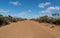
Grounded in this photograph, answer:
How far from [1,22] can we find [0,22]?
0.30 meters

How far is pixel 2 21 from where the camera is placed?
33.4 metres

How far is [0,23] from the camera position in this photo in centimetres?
3198

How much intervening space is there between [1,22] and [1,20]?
596 millimetres

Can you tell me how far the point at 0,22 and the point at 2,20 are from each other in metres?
1.09

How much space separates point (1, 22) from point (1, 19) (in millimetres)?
955

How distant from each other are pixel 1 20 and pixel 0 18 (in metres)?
0.80

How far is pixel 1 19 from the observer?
1315 inches

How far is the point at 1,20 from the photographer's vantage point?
3316cm

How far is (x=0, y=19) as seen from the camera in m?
33.3

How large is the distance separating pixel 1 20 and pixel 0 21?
1.47 feet

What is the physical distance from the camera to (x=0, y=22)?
32.7m

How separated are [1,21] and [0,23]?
3.70 ft

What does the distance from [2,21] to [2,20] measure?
326 mm

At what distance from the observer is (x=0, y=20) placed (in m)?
33.0
